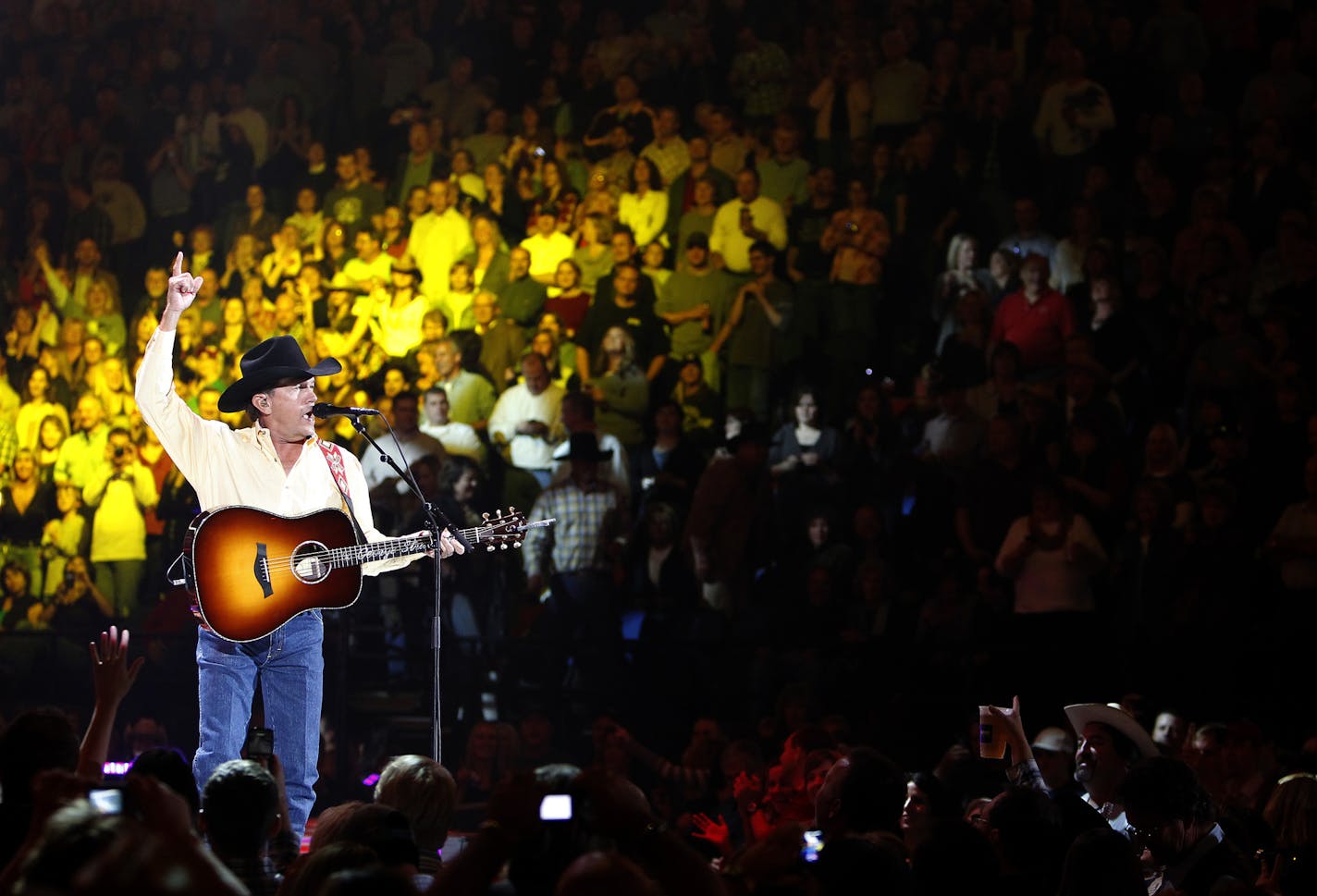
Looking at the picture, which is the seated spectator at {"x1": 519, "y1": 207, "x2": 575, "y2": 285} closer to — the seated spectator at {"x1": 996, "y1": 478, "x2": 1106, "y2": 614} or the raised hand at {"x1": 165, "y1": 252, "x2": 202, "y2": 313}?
the seated spectator at {"x1": 996, "y1": 478, "x2": 1106, "y2": 614}

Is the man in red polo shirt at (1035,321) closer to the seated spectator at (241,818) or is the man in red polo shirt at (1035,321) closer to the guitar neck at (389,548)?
the guitar neck at (389,548)

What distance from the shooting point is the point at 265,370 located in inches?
198

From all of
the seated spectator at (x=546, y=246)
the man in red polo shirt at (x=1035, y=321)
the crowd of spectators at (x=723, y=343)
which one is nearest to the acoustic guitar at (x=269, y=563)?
the crowd of spectators at (x=723, y=343)

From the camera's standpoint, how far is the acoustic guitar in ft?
15.6

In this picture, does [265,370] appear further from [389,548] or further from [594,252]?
[594,252]

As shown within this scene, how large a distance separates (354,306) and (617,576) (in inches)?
133

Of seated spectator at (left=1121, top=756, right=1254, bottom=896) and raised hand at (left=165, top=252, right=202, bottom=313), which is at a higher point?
raised hand at (left=165, top=252, right=202, bottom=313)

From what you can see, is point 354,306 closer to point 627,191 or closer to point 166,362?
point 627,191

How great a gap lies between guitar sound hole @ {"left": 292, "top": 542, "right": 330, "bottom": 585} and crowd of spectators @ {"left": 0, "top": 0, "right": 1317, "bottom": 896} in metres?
2.53

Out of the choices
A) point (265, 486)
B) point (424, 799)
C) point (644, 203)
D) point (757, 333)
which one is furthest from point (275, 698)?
point (644, 203)

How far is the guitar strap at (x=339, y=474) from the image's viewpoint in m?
5.20

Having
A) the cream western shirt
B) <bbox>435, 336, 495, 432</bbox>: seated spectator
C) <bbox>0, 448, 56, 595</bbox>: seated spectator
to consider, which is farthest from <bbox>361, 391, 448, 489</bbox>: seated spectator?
the cream western shirt

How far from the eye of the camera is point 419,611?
10805 mm

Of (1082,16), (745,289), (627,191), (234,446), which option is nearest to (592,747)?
(745,289)
